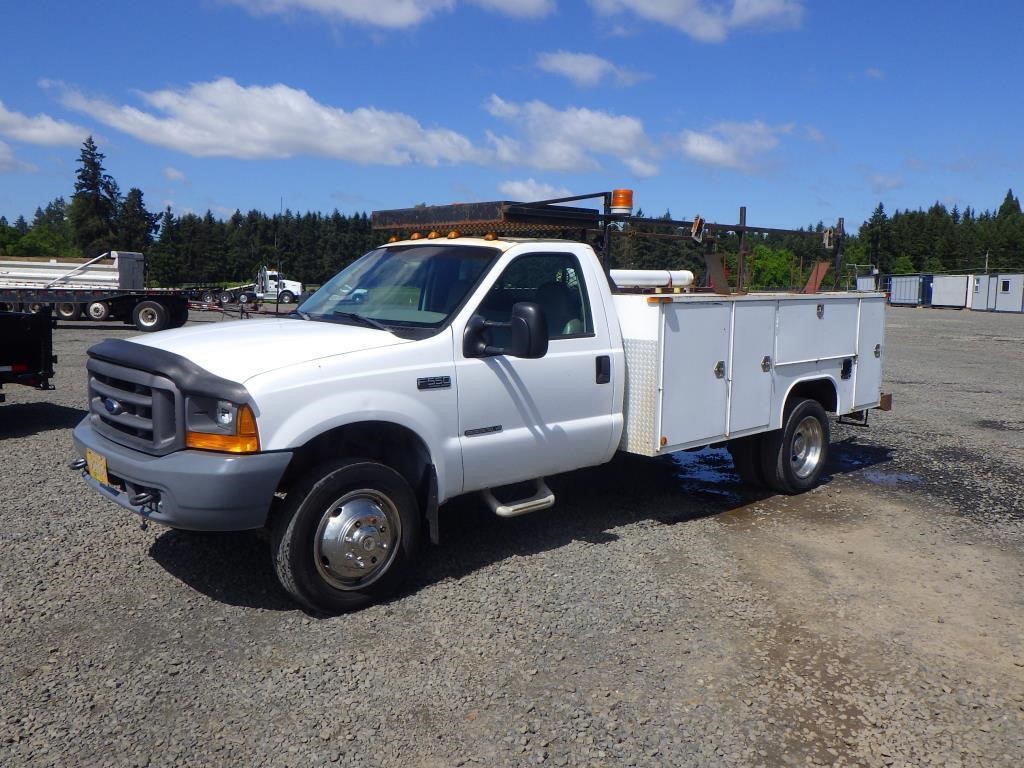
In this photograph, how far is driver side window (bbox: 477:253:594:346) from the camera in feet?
17.7

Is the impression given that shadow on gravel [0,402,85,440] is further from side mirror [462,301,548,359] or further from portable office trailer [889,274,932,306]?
portable office trailer [889,274,932,306]

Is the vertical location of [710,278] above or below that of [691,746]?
above

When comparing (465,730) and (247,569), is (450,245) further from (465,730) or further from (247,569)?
(465,730)

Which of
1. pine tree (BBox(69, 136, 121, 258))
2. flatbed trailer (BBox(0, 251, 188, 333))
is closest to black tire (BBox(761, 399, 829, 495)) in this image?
flatbed trailer (BBox(0, 251, 188, 333))

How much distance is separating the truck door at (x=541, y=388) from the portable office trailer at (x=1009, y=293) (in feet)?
193

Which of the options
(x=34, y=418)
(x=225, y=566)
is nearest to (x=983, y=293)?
(x=34, y=418)

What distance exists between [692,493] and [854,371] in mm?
1897

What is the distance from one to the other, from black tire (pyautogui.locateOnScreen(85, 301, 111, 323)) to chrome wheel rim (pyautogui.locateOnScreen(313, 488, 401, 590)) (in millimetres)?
25007

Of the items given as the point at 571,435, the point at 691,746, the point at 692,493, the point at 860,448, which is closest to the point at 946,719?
the point at 691,746

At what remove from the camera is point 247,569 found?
17.2 feet

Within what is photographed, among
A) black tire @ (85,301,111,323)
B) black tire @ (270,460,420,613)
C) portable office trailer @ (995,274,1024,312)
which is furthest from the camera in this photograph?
portable office trailer @ (995,274,1024,312)

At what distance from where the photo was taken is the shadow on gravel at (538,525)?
514cm

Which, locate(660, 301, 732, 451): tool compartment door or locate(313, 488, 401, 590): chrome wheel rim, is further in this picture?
locate(660, 301, 732, 451): tool compartment door

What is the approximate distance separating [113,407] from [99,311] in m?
24.4
